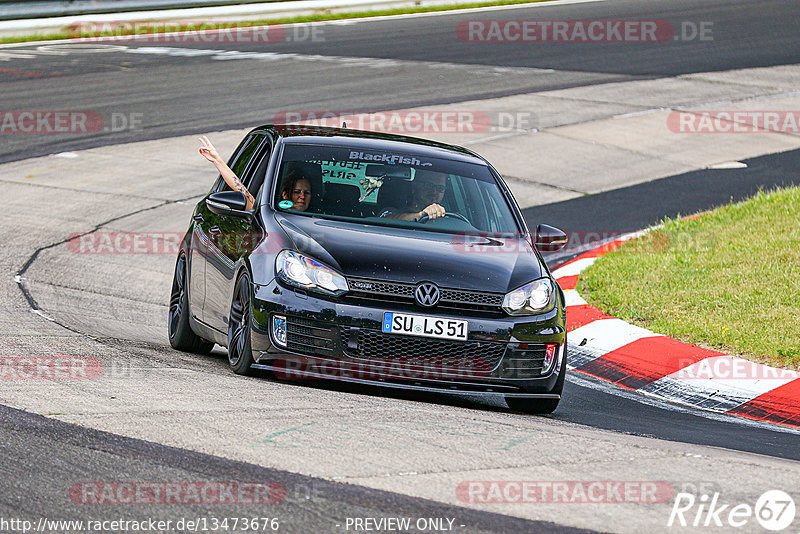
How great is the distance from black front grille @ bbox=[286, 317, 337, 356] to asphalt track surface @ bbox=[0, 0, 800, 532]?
0.54 metres

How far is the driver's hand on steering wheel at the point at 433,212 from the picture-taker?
26.2 feet

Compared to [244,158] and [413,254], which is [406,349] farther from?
[244,158]

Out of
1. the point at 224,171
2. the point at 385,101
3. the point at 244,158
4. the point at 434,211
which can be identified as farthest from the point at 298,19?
the point at 434,211

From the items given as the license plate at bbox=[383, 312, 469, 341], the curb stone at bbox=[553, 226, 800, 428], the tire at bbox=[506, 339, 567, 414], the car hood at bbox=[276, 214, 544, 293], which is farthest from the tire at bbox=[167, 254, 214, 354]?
the curb stone at bbox=[553, 226, 800, 428]

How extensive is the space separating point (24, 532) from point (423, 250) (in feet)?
11.5

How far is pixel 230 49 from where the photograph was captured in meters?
26.1

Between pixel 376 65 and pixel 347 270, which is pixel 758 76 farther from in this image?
pixel 347 270

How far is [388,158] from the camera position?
27.0ft

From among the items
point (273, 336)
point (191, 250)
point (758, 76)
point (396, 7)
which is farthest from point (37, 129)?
point (396, 7)

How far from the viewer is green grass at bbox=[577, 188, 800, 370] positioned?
9.16m

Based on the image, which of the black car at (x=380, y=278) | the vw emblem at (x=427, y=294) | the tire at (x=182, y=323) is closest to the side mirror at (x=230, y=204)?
the black car at (x=380, y=278)

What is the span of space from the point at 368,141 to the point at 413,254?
1.55m

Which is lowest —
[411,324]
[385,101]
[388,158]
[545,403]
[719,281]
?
[719,281]

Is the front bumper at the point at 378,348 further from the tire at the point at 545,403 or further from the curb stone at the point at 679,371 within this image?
the curb stone at the point at 679,371
